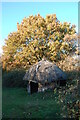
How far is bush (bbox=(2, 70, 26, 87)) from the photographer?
1488 cm

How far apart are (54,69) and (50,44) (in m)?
8.76

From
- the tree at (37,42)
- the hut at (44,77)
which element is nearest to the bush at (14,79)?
the hut at (44,77)

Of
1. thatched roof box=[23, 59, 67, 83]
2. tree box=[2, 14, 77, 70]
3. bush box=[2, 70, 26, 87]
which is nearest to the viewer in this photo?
thatched roof box=[23, 59, 67, 83]

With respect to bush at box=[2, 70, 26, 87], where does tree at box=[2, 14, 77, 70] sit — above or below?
above

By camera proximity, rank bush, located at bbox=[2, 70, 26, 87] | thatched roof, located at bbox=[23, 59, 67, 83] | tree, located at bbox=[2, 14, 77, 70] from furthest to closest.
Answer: tree, located at bbox=[2, 14, 77, 70] < bush, located at bbox=[2, 70, 26, 87] < thatched roof, located at bbox=[23, 59, 67, 83]

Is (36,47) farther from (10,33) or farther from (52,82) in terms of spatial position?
(52,82)

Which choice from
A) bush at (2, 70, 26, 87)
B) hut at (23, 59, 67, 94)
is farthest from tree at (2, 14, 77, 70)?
hut at (23, 59, 67, 94)

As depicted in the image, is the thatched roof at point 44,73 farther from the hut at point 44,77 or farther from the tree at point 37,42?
the tree at point 37,42

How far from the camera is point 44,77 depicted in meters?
11.1

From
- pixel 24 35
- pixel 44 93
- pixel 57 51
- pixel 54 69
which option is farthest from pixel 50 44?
pixel 44 93

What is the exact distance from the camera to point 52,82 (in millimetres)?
11305

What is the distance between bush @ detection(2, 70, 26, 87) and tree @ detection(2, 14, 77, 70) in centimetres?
371

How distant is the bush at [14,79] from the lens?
1488 centimetres

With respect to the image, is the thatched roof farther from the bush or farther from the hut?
the bush
